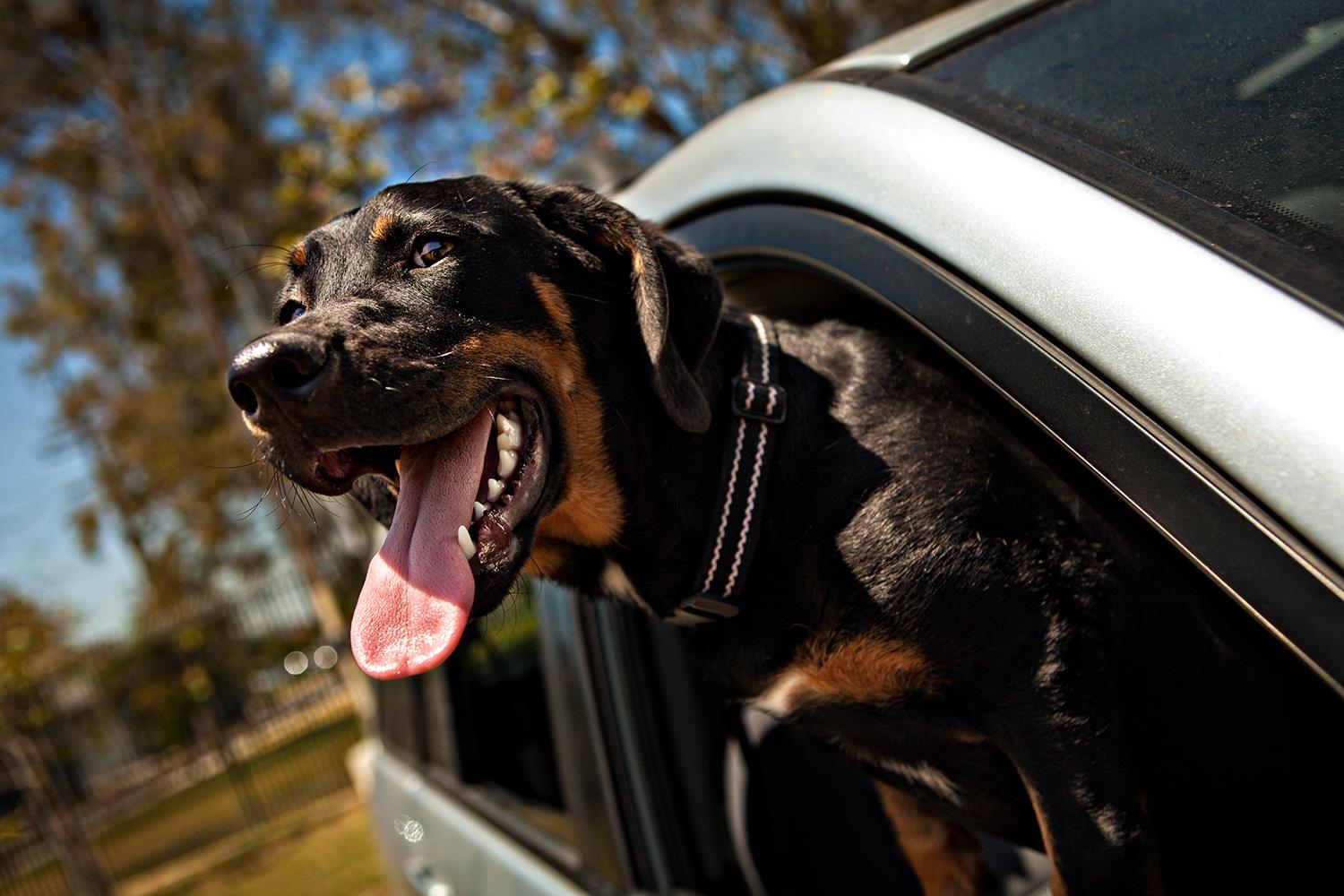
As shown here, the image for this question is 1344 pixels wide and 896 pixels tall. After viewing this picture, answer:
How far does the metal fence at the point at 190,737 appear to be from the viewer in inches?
470

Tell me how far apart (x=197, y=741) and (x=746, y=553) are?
48.5 feet

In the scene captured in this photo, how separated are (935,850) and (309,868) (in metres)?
8.65

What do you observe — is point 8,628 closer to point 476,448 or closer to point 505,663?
point 505,663

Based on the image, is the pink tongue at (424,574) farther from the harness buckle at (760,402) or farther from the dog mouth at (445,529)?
the harness buckle at (760,402)

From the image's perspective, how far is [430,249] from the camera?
2.14m

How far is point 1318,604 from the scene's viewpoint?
1126mm

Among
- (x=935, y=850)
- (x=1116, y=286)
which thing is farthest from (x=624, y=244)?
(x=935, y=850)

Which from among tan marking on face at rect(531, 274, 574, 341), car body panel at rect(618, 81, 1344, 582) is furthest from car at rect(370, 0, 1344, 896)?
tan marking on face at rect(531, 274, 574, 341)

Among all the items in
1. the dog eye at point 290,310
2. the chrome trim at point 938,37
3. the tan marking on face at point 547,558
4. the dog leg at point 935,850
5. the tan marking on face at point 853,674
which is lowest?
the dog leg at point 935,850

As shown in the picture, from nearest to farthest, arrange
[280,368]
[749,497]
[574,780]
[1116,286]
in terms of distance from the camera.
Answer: [1116,286]
[280,368]
[749,497]
[574,780]

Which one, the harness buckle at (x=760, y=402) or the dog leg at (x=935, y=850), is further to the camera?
the dog leg at (x=935, y=850)

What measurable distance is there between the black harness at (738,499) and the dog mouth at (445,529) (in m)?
0.34

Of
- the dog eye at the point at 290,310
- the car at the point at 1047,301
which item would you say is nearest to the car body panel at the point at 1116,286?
the car at the point at 1047,301

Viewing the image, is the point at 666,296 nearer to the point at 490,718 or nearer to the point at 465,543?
the point at 465,543
